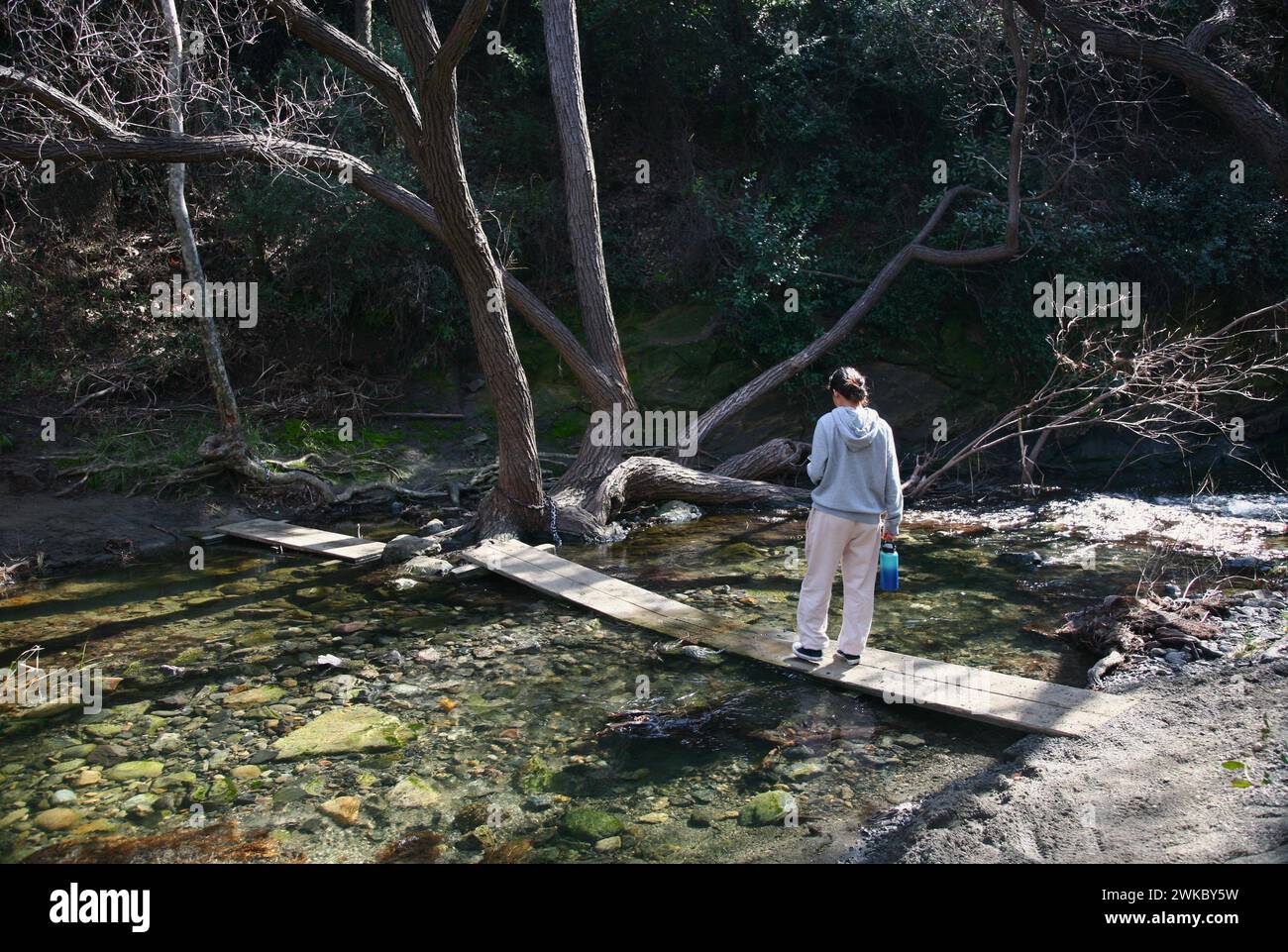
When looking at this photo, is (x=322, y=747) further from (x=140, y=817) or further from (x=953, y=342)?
(x=953, y=342)

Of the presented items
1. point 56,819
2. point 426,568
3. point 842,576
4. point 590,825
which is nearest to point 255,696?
point 56,819

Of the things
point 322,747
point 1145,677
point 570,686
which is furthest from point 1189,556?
point 322,747

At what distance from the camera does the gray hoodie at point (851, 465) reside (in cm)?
594

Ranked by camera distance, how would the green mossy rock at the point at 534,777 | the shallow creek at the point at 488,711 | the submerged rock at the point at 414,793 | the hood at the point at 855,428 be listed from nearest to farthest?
1. the shallow creek at the point at 488,711
2. the submerged rock at the point at 414,793
3. the green mossy rock at the point at 534,777
4. the hood at the point at 855,428

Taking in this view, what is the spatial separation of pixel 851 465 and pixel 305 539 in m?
6.47

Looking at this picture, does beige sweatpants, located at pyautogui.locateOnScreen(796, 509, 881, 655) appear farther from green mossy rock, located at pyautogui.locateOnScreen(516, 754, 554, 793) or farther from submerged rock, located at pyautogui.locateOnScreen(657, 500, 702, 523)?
submerged rock, located at pyautogui.locateOnScreen(657, 500, 702, 523)

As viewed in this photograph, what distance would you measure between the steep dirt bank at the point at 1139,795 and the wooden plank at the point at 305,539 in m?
6.54

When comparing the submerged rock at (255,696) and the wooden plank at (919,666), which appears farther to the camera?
the submerged rock at (255,696)

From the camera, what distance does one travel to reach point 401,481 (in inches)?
479

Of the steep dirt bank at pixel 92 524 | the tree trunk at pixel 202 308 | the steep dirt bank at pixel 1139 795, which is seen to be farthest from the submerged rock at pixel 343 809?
the tree trunk at pixel 202 308

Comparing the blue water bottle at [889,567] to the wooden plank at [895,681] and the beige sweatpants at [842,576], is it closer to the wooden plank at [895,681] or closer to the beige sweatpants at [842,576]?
the beige sweatpants at [842,576]

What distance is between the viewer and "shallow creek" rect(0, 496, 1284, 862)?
468 centimetres

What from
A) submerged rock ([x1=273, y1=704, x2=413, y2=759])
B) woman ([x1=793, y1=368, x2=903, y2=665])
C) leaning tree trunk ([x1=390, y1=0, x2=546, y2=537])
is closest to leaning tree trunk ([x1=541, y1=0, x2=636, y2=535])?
leaning tree trunk ([x1=390, y1=0, x2=546, y2=537])

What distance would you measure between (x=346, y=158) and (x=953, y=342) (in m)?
8.89
